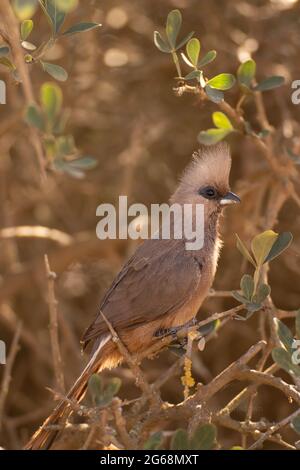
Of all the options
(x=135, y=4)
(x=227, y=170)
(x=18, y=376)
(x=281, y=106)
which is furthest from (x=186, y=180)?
(x=18, y=376)

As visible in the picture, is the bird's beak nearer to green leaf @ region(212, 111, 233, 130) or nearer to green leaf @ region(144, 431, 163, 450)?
green leaf @ region(212, 111, 233, 130)

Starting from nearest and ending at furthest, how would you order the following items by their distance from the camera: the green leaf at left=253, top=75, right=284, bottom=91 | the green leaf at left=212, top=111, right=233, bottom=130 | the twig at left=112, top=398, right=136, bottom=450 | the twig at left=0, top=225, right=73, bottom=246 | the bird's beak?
the twig at left=112, top=398, right=136, bottom=450 → the green leaf at left=212, top=111, right=233, bottom=130 → the green leaf at left=253, top=75, right=284, bottom=91 → the bird's beak → the twig at left=0, top=225, right=73, bottom=246

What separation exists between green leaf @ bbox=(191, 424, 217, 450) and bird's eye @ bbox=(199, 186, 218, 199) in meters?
2.01

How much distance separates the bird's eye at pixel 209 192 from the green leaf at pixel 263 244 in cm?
143

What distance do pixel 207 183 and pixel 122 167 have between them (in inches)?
70.4

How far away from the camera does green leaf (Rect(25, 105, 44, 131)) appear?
9.11 feet

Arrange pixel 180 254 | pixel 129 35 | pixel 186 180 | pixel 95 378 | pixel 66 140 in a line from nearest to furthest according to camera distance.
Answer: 1. pixel 95 378
2. pixel 66 140
3. pixel 180 254
4. pixel 186 180
5. pixel 129 35

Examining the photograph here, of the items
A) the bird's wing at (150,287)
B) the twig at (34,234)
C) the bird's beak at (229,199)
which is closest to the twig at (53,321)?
the bird's wing at (150,287)

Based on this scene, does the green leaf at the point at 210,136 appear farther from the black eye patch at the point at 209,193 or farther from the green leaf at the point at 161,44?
the black eye patch at the point at 209,193

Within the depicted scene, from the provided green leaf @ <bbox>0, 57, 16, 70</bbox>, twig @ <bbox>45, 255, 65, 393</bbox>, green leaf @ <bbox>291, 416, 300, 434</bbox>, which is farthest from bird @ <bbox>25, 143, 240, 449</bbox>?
green leaf @ <bbox>0, 57, 16, 70</bbox>

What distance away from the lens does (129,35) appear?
20.2 ft

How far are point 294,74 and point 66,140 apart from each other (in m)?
2.80

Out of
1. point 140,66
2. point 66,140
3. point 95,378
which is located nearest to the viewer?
point 95,378
